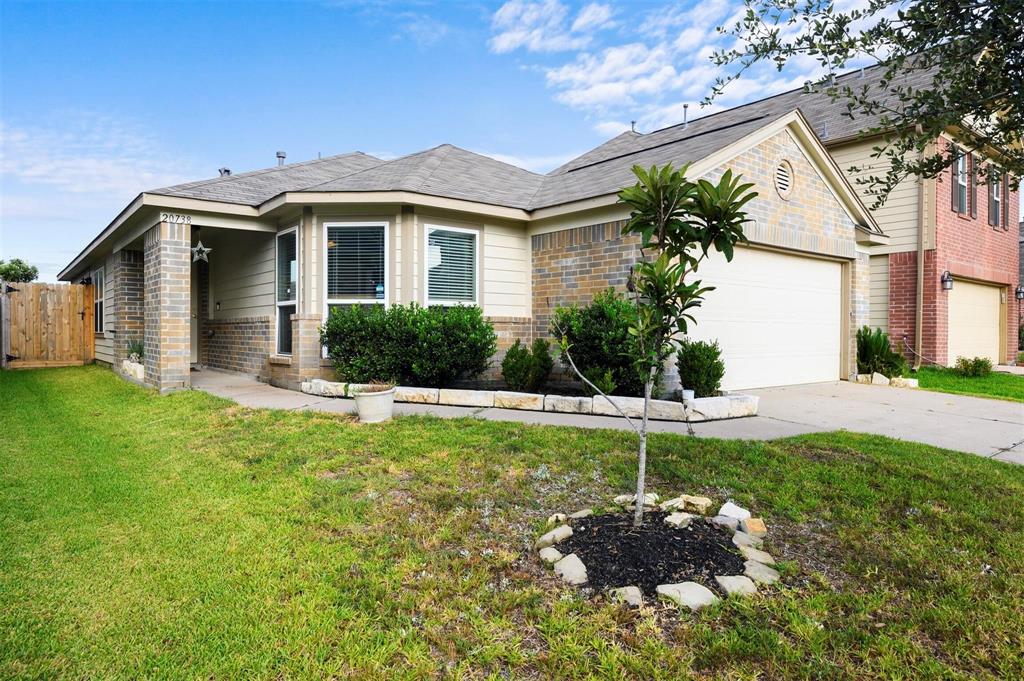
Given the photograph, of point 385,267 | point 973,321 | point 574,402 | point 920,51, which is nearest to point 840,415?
point 574,402

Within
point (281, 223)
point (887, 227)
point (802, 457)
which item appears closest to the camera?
point (802, 457)

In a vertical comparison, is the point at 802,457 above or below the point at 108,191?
below

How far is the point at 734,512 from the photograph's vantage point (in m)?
3.65

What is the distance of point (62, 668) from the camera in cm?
220

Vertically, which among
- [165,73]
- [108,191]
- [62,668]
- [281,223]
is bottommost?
[62,668]

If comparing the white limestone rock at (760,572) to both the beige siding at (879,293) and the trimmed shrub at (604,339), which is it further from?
the beige siding at (879,293)

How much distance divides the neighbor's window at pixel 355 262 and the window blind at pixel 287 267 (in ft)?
2.42

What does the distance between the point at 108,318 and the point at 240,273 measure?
15.2ft

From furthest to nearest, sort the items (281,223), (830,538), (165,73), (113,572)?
1. (165,73)
2. (281,223)
3. (830,538)
4. (113,572)

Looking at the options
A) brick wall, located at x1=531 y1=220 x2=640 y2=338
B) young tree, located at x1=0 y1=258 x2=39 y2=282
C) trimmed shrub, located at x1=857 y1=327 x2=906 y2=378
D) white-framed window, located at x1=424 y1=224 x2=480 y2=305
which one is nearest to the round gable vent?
brick wall, located at x1=531 y1=220 x2=640 y2=338

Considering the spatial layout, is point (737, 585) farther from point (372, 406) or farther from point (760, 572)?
point (372, 406)

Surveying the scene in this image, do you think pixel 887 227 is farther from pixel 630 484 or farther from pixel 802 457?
pixel 630 484

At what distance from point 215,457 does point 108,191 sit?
49.7ft

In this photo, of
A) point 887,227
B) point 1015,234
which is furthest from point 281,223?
point 1015,234
